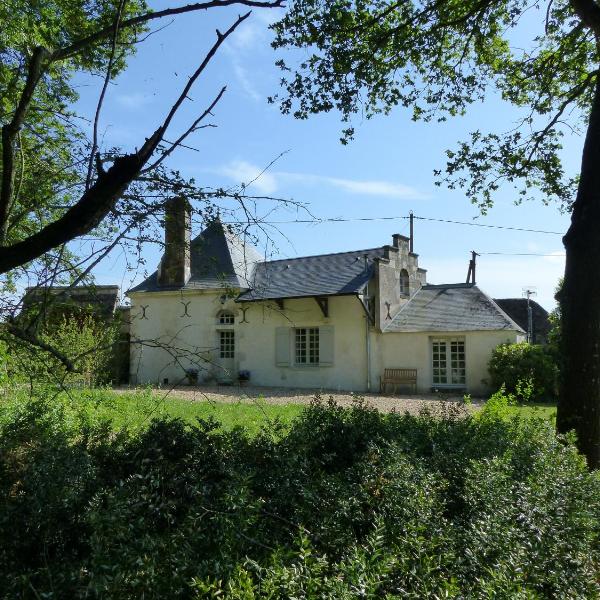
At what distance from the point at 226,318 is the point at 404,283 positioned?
698cm

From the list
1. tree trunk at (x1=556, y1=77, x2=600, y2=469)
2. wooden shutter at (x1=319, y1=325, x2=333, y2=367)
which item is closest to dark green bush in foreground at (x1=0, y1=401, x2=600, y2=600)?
tree trunk at (x1=556, y1=77, x2=600, y2=469)

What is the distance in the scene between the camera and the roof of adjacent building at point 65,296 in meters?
3.48

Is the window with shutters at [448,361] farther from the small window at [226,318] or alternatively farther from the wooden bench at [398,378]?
the small window at [226,318]

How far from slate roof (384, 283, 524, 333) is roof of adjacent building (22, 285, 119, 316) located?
52.9 feet

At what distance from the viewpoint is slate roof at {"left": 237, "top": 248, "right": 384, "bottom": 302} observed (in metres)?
19.5

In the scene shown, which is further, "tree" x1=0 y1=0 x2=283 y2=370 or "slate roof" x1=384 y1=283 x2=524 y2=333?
"slate roof" x1=384 y1=283 x2=524 y2=333

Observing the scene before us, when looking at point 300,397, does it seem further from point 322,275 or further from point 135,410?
point 135,410

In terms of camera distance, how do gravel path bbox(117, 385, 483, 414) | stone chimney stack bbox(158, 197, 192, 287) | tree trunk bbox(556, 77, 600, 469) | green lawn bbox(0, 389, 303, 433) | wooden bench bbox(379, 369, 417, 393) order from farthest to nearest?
wooden bench bbox(379, 369, 417, 393) < gravel path bbox(117, 385, 483, 414) < green lawn bbox(0, 389, 303, 433) < tree trunk bbox(556, 77, 600, 469) < stone chimney stack bbox(158, 197, 192, 287)

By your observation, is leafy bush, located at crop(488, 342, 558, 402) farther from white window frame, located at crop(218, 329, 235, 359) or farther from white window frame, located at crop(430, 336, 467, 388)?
white window frame, located at crop(218, 329, 235, 359)

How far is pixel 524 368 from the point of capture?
56.1 feet

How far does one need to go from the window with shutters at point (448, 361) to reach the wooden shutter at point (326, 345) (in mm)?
3498

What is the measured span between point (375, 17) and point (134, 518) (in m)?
6.67

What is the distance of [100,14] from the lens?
543cm

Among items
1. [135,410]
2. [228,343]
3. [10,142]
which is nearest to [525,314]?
[228,343]
